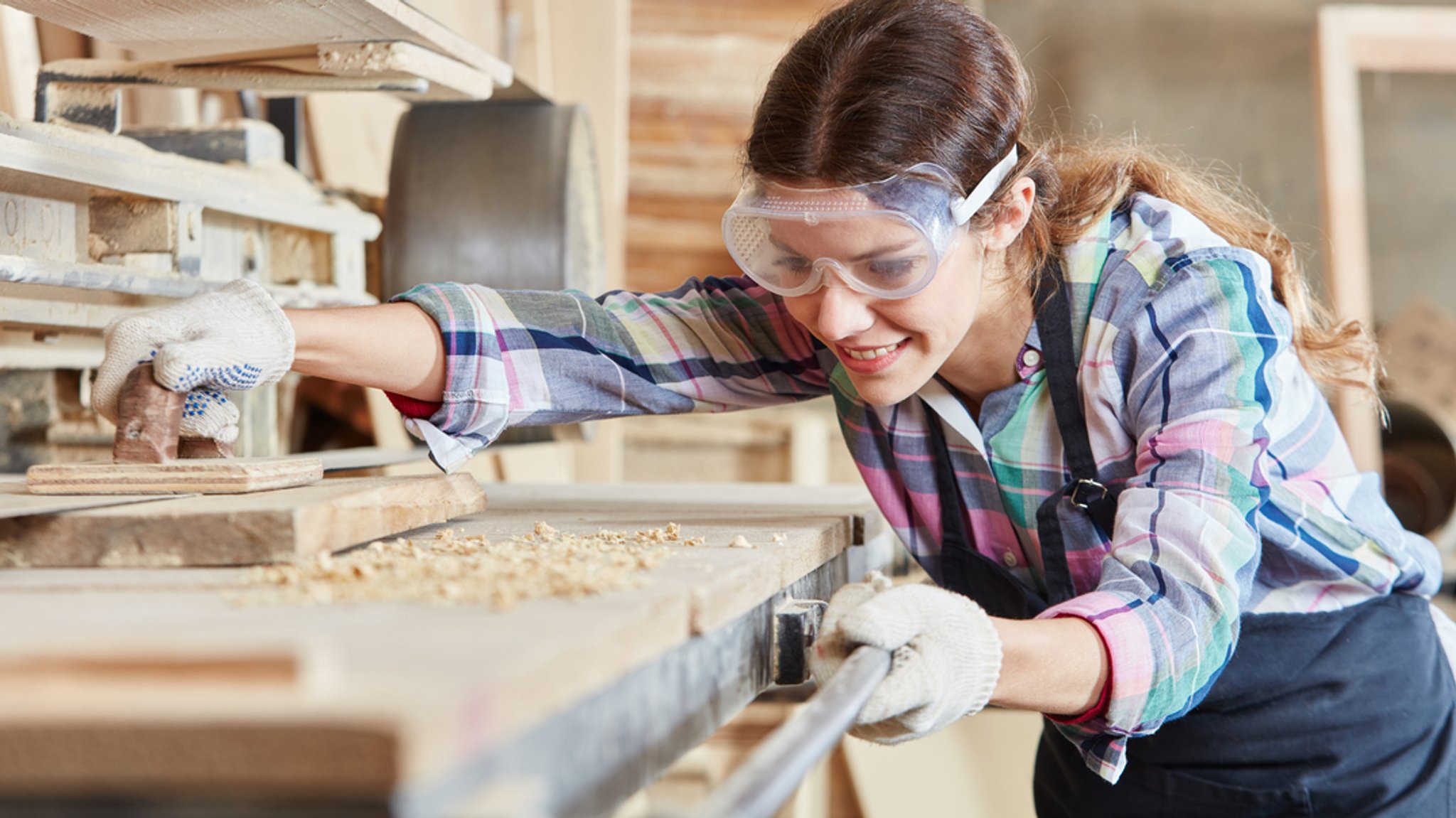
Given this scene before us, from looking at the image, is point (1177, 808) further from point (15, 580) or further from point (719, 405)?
point (15, 580)

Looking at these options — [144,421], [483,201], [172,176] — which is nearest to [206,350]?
[144,421]

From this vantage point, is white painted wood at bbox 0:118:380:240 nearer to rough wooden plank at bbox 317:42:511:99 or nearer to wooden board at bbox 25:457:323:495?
rough wooden plank at bbox 317:42:511:99

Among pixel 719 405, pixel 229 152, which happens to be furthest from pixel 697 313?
pixel 229 152

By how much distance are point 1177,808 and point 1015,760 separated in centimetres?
238

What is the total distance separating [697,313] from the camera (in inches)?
70.1

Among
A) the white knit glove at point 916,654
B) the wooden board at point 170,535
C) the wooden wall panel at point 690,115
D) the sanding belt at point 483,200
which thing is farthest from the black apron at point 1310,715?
the wooden wall panel at point 690,115

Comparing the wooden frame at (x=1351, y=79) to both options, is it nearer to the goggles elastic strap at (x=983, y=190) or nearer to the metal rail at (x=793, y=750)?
the goggles elastic strap at (x=983, y=190)

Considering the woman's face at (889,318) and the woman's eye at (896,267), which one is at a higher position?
the woman's eye at (896,267)

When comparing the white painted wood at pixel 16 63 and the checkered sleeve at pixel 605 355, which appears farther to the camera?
the white painted wood at pixel 16 63

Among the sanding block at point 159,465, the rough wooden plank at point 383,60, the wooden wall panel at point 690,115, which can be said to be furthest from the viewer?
the wooden wall panel at point 690,115

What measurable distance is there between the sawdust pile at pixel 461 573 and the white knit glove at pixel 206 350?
305mm

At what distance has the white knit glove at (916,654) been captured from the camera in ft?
3.48

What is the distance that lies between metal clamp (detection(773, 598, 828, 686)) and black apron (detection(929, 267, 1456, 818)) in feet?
1.51

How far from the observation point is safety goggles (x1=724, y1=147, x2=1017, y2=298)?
1.39 m
